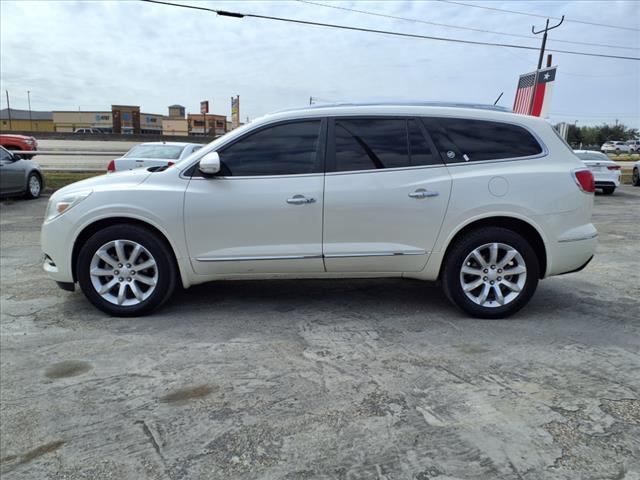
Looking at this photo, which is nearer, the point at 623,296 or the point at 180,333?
the point at 180,333

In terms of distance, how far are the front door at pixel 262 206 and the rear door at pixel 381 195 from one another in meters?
0.15

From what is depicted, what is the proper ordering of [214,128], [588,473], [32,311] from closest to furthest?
[588,473] < [32,311] < [214,128]

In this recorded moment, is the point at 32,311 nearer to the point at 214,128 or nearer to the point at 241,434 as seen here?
the point at 241,434

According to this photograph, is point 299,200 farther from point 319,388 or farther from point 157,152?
point 157,152

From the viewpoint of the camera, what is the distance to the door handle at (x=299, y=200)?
175 inches

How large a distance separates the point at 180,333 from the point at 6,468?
5.79 feet

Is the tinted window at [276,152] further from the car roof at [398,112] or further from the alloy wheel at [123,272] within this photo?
the alloy wheel at [123,272]

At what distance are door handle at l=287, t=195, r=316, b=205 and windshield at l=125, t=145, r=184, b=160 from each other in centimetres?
821

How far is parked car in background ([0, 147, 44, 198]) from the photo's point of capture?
12461 mm

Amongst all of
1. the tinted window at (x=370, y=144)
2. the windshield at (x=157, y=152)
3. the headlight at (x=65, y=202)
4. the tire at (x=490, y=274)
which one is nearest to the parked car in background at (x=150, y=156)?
the windshield at (x=157, y=152)

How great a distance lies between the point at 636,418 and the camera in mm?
2910

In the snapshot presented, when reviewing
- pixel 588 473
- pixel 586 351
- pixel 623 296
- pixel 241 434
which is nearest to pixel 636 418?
pixel 588 473

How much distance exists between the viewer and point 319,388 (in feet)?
10.8

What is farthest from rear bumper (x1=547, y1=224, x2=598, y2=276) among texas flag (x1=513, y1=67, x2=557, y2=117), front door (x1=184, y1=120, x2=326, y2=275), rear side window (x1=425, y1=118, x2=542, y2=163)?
texas flag (x1=513, y1=67, x2=557, y2=117)
